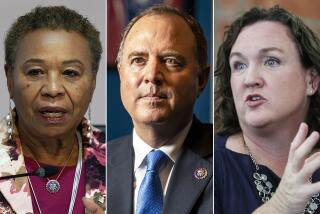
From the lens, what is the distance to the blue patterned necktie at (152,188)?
14.4 ft

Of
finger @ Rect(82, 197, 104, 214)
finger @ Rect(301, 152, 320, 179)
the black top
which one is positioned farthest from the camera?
finger @ Rect(82, 197, 104, 214)

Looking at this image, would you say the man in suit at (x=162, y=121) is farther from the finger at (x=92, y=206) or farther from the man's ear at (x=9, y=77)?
the man's ear at (x=9, y=77)

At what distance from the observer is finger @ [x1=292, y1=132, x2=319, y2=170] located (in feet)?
13.9

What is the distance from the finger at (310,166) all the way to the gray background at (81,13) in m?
1.22

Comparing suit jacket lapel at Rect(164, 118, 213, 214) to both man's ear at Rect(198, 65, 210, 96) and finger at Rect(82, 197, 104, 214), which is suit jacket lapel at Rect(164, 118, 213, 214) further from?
finger at Rect(82, 197, 104, 214)

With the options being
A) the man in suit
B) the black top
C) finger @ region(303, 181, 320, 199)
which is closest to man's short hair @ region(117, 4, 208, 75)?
the man in suit

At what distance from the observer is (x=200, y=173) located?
4.39 metres

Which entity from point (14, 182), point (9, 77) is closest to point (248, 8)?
point (9, 77)

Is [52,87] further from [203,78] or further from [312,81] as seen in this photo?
[312,81]

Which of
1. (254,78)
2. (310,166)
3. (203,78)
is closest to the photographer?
(310,166)

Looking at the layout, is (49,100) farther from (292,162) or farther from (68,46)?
(292,162)

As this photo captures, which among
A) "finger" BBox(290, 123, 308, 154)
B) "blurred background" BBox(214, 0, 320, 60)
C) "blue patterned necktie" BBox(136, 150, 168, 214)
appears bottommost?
"blue patterned necktie" BBox(136, 150, 168, 214)

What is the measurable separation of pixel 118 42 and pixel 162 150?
2.32 feet

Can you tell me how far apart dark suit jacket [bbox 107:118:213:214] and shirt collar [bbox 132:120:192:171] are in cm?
3
